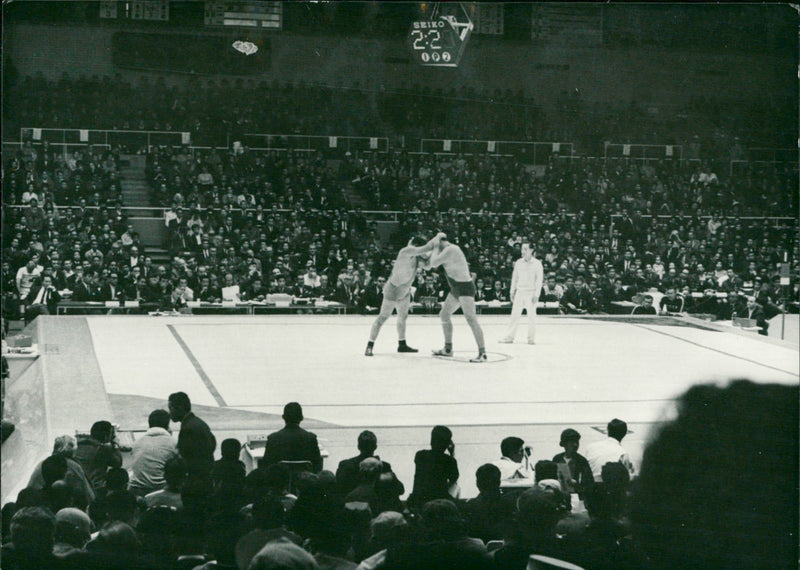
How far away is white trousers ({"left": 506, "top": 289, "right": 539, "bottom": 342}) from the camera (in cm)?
1260

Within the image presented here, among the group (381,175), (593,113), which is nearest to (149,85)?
(381,175)

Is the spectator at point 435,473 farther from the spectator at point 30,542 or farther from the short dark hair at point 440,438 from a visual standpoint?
the spectator at point 30,542

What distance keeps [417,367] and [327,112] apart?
39.0 ft

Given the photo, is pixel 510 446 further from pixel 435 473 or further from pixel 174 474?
pixel 174 474

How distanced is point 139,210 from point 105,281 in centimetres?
356

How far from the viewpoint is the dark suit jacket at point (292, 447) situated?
5621mm

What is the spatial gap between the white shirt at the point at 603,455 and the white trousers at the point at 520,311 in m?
6.72

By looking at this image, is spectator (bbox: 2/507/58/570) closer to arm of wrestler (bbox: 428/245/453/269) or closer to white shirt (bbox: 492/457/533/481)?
white shirt (bbox: 492/457/533/481)

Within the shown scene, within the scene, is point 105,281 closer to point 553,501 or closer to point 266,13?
point 266,13

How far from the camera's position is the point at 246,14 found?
67.7ft

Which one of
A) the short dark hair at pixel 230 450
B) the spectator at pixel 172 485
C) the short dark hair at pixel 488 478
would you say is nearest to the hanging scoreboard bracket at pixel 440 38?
the short dark hair at pixel 230 450

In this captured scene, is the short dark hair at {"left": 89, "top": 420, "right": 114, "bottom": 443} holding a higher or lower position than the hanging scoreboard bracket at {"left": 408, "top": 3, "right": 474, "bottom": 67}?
lower

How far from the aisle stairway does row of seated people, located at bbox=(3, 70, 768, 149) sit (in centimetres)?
88

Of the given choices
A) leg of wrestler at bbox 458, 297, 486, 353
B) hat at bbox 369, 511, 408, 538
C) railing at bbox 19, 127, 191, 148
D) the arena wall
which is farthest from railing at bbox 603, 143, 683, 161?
hat at bbox 369, 511, 408, 538
